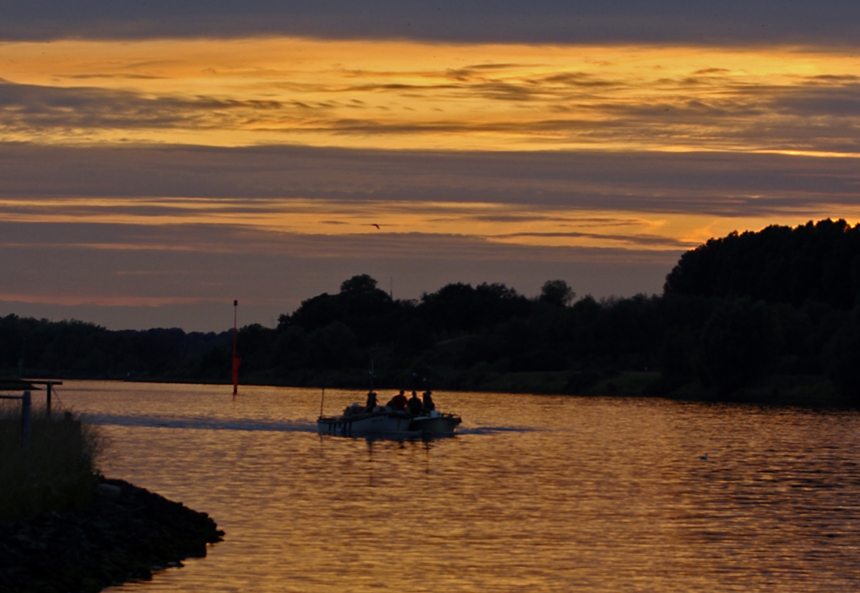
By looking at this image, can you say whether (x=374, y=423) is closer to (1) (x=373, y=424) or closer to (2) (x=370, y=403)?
(1) (x=373, y=424)

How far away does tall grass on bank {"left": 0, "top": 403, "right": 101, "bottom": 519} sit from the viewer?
922 inches

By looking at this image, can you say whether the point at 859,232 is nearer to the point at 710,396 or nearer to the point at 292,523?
the point at 710,396

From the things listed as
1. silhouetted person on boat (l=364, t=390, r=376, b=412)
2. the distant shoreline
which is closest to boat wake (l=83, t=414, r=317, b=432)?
silhouetted person on boat (l=364, t=390, r=376, b=412)

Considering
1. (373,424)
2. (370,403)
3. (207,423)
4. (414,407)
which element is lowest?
(207,423)

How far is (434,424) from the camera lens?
6588cm

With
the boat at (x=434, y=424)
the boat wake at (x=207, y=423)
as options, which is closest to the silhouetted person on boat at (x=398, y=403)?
the boat at (x=434, y=424)

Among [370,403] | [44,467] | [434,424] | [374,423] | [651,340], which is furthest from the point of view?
[651,340]

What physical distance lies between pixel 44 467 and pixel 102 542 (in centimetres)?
238

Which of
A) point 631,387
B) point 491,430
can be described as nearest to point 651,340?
point 631,387

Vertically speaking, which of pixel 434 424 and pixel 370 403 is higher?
pixel 370 403

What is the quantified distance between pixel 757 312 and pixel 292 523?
9562 cm

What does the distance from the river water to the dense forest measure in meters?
47.6

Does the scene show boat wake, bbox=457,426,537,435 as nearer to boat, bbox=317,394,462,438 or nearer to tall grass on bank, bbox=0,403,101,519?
boat, bbox=317,394,462,438

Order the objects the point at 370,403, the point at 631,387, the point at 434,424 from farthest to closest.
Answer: the point at 631,387 < the point at 370,403 < the point at 434,424
